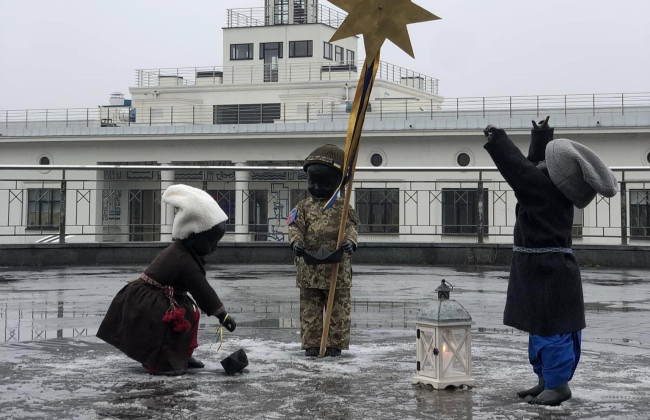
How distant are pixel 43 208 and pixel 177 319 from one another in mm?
12815

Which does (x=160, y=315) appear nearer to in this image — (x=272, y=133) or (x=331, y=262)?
(x=331, y=262)

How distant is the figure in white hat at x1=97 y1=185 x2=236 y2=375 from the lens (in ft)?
20.8

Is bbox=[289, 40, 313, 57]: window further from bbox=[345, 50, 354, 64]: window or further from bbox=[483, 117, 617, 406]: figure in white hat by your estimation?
bbox=[483, 117, 617, 406]: figure in white hat

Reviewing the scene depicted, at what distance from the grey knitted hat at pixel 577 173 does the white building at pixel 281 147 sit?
10833mm

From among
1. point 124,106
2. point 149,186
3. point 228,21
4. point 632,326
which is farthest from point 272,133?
point 632,326

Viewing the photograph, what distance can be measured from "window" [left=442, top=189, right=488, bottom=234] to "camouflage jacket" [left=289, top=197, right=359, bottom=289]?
11.9 meters

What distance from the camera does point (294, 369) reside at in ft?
21.4

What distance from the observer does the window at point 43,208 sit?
17734mm

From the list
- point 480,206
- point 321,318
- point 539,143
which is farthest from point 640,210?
point 539,143

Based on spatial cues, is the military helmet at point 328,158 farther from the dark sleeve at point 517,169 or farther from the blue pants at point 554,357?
the blue pants at point 554,357

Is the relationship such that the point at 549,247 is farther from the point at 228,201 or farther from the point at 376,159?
the point at 376,159

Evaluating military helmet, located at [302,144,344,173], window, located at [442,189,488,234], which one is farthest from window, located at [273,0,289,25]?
military helmet, located at [302,144,344,173]

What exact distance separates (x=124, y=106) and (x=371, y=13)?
6718 centimetres

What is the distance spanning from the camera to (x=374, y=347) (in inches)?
296
